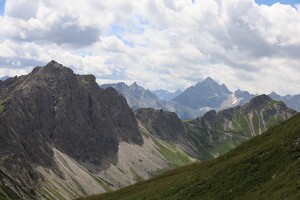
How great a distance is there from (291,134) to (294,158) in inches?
335

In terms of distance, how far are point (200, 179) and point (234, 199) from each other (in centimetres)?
1463

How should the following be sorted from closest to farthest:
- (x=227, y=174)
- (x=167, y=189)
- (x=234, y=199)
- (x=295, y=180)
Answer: (x=295, y=180)
(x=234, y=199)
(x=227, y=174)
(x=167, y=189)

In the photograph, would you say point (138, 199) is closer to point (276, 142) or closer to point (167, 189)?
Answer: point (167, 189)

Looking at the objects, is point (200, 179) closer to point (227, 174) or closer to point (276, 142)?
point (227, 174)

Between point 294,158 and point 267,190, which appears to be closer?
point 267,190

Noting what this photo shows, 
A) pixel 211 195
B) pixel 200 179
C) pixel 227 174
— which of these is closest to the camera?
pixel 211 195

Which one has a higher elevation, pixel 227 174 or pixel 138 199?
pixel 227 174

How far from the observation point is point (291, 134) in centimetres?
6662

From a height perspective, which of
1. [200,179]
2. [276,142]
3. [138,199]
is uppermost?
[276,142]

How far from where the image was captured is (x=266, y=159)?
208 ft

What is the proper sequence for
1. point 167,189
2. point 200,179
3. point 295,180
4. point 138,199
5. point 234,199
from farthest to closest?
1. point 138,199
2. point 167,189
3. point 200,179
4. point 234,199
5. point 295,180

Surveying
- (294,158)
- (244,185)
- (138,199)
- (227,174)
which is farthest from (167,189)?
(294,158)

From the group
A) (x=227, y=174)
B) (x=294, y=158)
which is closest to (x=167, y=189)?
(x=227, y=174)

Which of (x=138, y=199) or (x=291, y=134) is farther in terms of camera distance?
(x=138, y=199)
